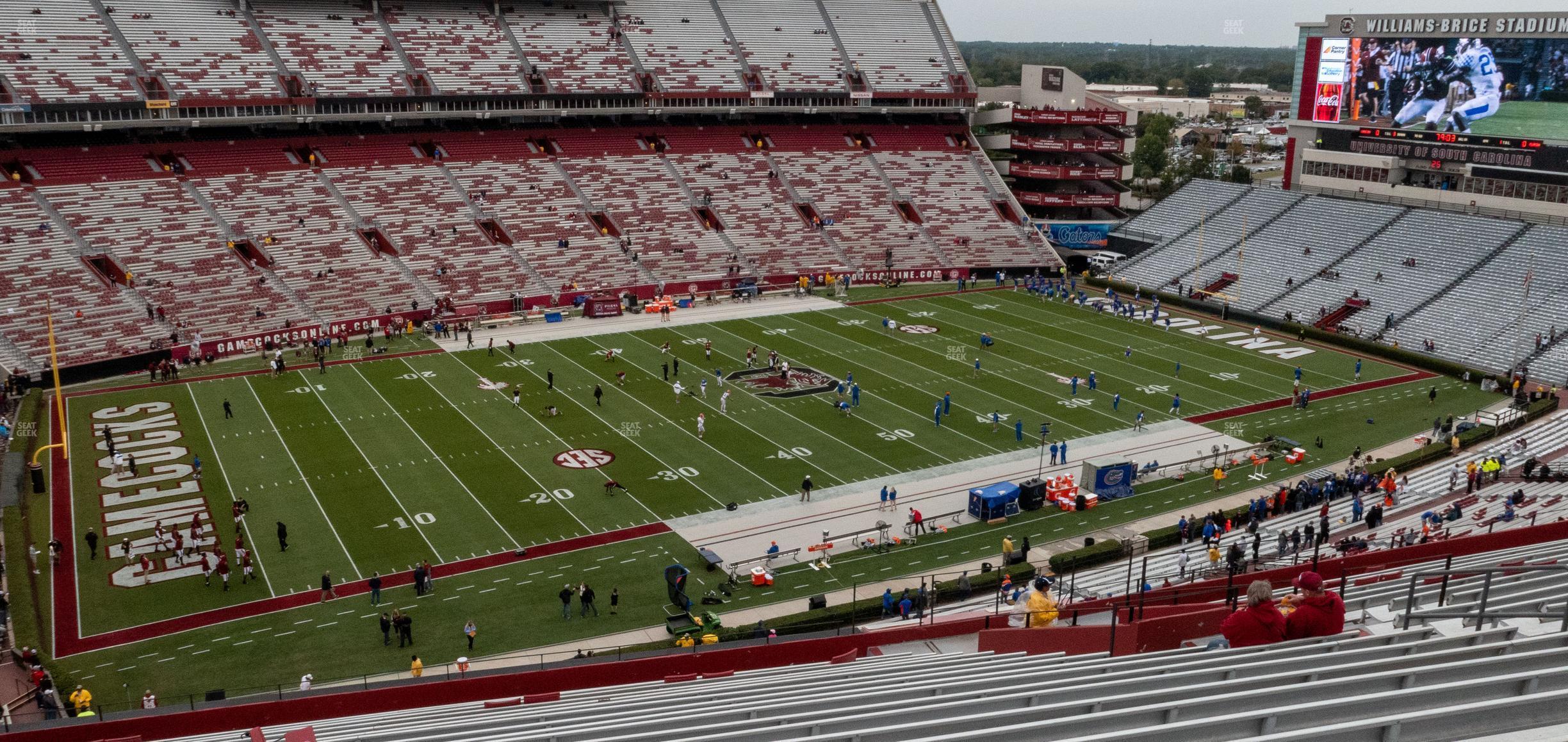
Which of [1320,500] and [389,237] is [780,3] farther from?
[1320,500]

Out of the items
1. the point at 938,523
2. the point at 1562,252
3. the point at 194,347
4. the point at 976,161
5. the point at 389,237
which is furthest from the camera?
the point at 976,161

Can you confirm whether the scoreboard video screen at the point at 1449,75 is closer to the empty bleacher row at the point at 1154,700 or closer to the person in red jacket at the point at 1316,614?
the empty bleacher row at the point at 1154,700

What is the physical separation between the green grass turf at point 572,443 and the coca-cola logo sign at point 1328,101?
16797 millimetres

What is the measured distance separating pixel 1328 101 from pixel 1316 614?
54.5m

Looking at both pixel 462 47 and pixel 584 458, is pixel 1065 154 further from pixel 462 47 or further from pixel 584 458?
pixel 584 458

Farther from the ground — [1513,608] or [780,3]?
[780,3]

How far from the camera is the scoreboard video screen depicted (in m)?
47.5

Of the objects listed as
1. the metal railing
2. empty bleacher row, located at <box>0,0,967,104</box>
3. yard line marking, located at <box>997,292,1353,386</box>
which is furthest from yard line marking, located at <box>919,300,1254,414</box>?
the metal railing

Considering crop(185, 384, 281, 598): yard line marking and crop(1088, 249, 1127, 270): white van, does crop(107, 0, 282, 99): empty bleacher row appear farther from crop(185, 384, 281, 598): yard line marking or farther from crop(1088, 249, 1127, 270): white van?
crop(1088, 249, 1127, 270): white van

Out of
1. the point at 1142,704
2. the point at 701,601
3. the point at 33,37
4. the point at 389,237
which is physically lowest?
the point at 701,601

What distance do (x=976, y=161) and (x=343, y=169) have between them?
3483cm

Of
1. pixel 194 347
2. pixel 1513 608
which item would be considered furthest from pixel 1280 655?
pixel 194 347

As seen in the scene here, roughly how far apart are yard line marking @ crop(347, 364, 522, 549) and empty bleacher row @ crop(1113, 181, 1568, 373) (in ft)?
117

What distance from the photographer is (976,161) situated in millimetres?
67875
